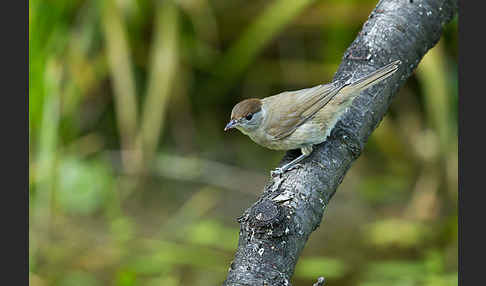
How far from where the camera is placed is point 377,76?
3.03 meters

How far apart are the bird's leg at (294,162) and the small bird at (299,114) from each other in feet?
0.04

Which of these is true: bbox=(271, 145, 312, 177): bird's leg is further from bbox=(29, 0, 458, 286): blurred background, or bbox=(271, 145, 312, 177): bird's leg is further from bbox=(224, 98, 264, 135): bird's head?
bbox=(29, 0, 458, 286): blurred background

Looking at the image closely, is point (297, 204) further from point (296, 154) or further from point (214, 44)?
point (214, 44)

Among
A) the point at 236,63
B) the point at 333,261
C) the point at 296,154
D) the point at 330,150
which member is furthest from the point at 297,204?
the point at 236,63

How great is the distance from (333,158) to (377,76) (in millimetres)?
528

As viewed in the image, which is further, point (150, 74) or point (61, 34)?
point (150, 74)

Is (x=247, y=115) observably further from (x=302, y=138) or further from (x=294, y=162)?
(x=294, y=162)

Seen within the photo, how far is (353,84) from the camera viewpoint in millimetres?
3086

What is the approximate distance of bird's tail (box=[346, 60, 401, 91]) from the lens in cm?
303

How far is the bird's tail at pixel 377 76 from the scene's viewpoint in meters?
3.03

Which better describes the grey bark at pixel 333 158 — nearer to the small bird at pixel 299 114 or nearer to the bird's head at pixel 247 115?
the small bird at pixel 299 114

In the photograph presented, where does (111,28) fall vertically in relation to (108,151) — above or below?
above

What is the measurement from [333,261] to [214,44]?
253 centimetres

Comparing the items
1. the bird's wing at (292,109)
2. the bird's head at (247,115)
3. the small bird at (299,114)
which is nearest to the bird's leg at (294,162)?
the small bird at (299,114)
